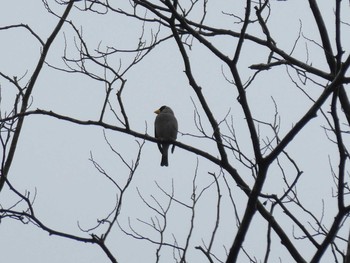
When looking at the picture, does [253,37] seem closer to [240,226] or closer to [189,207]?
[189,207]

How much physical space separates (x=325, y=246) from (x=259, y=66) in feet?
5.26

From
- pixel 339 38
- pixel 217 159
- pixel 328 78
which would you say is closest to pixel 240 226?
pixel 217 159

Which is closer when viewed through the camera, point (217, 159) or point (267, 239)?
point (267, 239)

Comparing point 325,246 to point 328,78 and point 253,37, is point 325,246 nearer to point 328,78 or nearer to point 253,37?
point 328,78

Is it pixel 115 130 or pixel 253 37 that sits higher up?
pixel 253 37

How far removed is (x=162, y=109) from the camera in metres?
9.73

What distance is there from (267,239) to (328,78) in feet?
4.47

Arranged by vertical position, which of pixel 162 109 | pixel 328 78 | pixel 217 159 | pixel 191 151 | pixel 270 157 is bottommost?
pixel 270 157

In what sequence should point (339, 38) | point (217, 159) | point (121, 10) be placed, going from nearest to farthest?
point (339, 38), point (217, 159), point (121, 10)

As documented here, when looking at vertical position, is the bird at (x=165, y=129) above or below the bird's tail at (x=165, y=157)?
above

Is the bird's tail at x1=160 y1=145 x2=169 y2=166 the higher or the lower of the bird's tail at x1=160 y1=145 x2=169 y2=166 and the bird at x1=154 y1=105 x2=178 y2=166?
the lower

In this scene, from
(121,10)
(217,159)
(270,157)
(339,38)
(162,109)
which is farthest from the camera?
(162,109)

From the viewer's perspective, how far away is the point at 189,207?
3.55 metres

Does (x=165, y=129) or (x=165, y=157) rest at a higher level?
(x=165, y=129)
